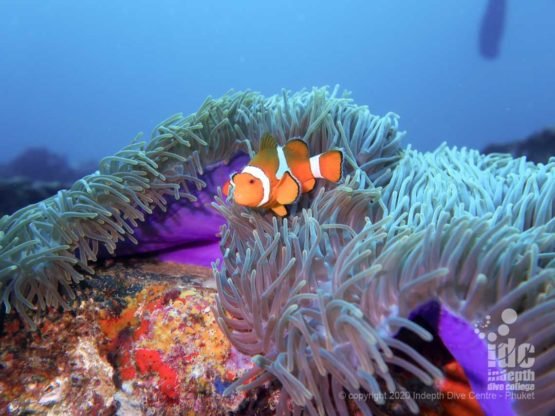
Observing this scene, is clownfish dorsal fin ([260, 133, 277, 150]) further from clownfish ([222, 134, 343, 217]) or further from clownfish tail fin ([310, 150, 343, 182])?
clownfish tail fin ([310, 150, 343, 182])

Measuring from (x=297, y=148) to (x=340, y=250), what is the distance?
0.43 metres

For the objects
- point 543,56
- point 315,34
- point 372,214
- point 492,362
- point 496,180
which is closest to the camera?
point 492,362

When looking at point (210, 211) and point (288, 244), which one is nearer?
point (288, 244)

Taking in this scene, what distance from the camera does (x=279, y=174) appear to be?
4.75 feet

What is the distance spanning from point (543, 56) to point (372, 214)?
32220 mm

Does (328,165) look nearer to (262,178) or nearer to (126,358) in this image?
(262,178)

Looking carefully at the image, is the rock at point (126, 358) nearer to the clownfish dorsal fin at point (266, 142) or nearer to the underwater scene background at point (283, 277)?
the underwater scene background at point (283, 277)

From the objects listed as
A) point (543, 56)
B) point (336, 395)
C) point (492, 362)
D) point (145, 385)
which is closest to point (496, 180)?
point (492, 362)

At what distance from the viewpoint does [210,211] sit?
193 centimetres

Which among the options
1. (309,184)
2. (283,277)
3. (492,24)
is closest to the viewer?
(283,277)

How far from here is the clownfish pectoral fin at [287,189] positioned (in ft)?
4.71

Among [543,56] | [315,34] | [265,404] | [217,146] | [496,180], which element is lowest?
[265,404]

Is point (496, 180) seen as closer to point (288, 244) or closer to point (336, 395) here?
point (288, 244)

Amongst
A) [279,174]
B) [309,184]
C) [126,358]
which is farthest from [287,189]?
[126,358]
